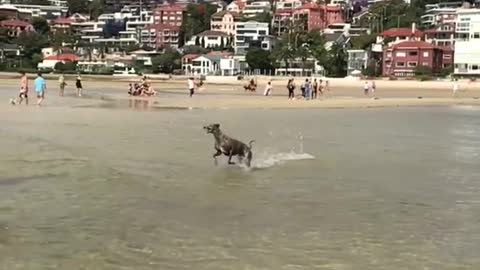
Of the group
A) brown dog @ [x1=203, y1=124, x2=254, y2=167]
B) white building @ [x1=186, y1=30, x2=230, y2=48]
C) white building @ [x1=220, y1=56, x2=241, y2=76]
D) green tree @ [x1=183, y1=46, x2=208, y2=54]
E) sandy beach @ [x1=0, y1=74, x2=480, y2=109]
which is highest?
white building @ [x1=186, y1=30, x2=230, y2=48]

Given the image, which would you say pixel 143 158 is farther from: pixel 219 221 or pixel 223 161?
pixel 219 221

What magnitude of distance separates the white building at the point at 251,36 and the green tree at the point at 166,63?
887 inches

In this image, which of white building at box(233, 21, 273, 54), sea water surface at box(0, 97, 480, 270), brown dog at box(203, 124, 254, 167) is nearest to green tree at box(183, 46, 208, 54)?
white building at box(233, 21, 273, 54)

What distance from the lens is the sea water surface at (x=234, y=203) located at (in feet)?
24.7

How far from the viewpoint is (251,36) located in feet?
596

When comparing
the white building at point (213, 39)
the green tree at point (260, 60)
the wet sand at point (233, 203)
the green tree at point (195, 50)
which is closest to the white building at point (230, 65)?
the green tree at point (260, 60)

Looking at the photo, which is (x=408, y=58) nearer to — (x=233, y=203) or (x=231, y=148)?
(x=231, y=148)

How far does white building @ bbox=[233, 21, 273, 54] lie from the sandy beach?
7467cm

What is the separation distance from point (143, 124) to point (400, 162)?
10.7m

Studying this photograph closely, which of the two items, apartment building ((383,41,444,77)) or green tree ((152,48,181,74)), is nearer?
apartment building ((383,41,444,77))

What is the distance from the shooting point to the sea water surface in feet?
24.7

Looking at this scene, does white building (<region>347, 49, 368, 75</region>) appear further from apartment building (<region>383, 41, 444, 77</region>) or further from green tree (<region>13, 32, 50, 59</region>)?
→ green tree (<region>13, 32, 50, 59</region>)

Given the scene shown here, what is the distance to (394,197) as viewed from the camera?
11336 mm

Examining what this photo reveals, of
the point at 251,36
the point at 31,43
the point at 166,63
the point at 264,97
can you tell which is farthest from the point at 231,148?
the point at 251,36
